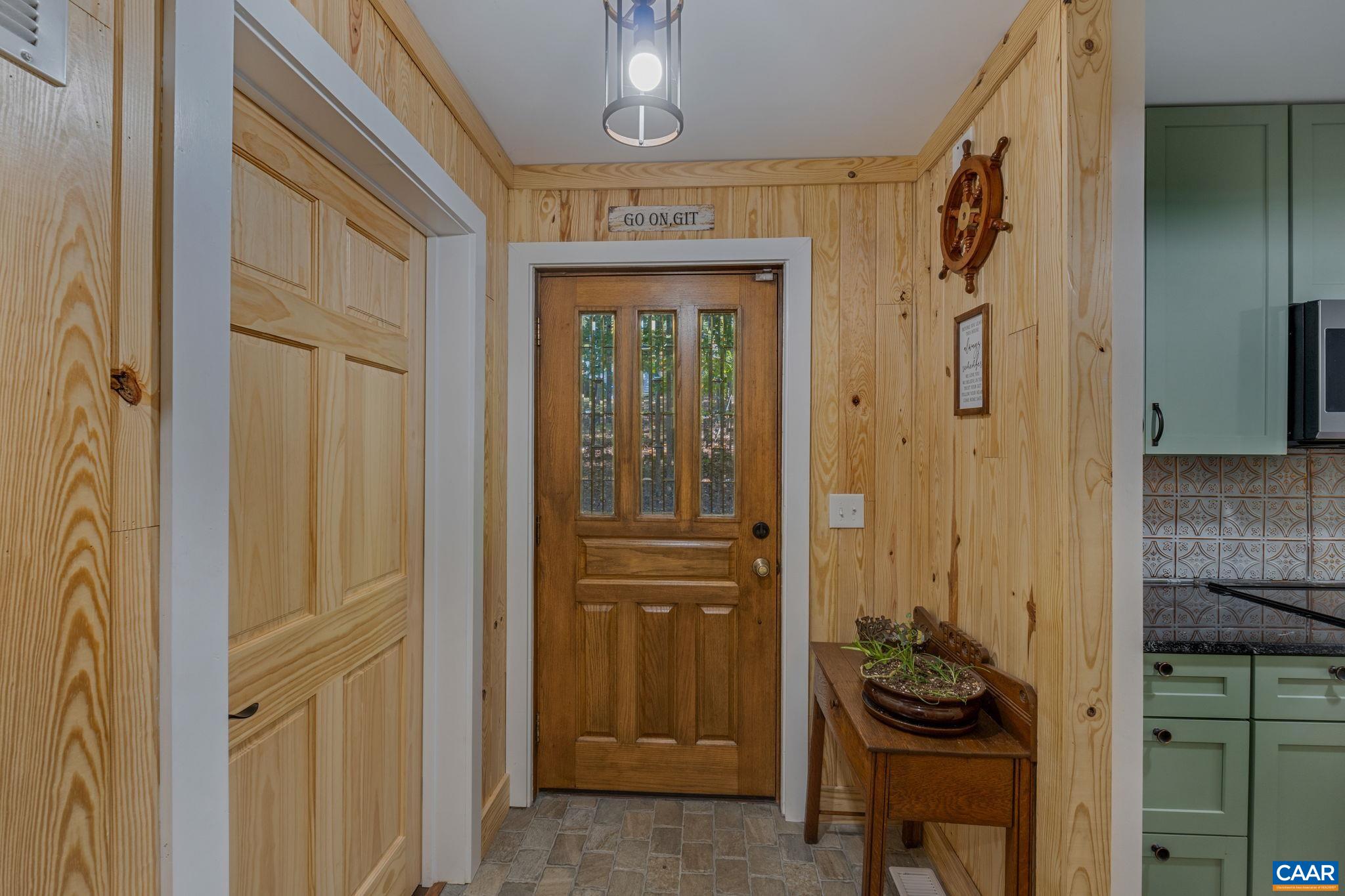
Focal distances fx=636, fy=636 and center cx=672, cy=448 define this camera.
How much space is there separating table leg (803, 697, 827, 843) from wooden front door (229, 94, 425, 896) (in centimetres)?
124

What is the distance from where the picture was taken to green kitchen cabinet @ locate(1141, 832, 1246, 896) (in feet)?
5.48

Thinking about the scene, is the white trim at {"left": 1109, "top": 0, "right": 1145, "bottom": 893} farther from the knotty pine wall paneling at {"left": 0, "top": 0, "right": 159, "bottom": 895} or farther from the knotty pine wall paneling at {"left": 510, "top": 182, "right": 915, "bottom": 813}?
the knotty pine wall paneling at {"left": 0, "top": 0, "right": 159, "bottom": 895}

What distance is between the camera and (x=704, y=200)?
233cm

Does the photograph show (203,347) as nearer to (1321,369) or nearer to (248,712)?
(248,712)

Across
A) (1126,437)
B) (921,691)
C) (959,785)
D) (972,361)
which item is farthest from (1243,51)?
(959,785)

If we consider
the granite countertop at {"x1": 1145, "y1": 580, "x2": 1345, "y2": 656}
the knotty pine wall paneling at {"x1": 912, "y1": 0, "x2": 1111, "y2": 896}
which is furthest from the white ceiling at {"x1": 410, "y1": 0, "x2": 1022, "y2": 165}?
the granite countertop at {"x1": 1145, "y1": 580, "x2": 1345, "y2": 656}

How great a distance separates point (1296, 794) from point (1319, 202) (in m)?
1.69

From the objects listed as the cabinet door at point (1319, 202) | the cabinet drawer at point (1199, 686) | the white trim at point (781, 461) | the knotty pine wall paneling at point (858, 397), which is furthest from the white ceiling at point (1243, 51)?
the cabinet drawer at point (1199, 686)

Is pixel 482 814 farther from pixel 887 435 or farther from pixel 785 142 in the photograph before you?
pixel 785 142

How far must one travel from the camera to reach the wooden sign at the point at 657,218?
2.32 metres

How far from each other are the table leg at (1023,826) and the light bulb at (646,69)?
1692 mm

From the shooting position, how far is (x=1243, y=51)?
66.4 inches

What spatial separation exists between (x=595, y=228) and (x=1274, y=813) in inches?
104

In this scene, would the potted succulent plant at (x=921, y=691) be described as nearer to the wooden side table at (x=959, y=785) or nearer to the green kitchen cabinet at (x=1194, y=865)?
the wooden side table at (x=959, y=785)
